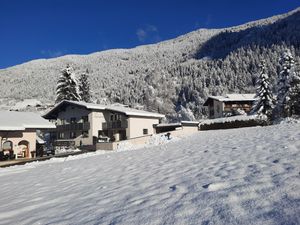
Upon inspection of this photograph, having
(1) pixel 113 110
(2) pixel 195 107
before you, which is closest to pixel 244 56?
(2) pixel 195 107

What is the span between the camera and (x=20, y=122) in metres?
32.8

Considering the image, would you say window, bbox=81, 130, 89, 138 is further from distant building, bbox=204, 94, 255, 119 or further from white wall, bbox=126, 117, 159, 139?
distant building, bbox=204, 94, 255, 119

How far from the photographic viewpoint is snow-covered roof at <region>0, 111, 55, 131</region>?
30.6m

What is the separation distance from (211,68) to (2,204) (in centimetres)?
19700

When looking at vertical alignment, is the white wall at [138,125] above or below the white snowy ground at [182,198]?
above

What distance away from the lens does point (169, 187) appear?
7207 mm

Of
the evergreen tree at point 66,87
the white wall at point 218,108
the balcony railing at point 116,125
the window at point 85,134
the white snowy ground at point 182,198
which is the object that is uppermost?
the evergreen tree at point 66,87

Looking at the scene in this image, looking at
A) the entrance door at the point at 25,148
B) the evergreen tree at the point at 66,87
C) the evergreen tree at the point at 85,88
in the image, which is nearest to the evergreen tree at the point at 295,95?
the entrance door at the point at 25,148

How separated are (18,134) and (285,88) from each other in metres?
37.9

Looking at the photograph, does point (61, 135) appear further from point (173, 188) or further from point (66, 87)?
point (173, 188)

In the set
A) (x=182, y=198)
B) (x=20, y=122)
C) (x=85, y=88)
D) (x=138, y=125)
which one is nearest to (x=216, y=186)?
(x=182, y=198)

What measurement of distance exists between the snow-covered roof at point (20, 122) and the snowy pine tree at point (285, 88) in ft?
106

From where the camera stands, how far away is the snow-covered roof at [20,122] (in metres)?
30.6

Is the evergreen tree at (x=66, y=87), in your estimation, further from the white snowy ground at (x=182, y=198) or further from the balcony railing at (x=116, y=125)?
the white snowy ground at (x=182, y=198)
